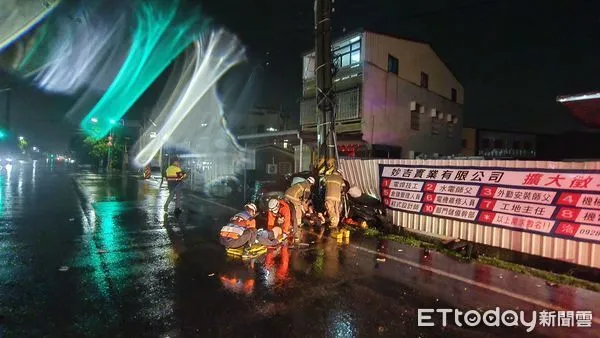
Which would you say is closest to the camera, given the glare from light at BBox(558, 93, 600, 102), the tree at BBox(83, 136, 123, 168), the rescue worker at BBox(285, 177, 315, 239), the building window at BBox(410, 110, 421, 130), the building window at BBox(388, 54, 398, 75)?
the glare from light at BBox(558, 93, 600, 102)

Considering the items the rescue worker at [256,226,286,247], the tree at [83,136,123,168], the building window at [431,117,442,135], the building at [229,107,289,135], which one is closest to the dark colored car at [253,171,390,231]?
the rescue worker at [256,226,286,247]

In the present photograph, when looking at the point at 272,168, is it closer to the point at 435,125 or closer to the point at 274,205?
the point at 435,125

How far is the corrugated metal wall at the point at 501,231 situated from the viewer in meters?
5.96

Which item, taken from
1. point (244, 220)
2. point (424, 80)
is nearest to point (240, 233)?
point (244, 220)

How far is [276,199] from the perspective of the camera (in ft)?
25.0

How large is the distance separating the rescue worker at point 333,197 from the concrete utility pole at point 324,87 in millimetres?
1520

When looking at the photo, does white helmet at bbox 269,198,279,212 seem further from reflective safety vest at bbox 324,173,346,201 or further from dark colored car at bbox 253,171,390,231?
reflective safety vest at bbox 324,173,346,201

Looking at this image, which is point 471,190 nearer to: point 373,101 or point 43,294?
point 43,294

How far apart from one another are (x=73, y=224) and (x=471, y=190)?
977cm

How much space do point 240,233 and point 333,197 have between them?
3269 mm

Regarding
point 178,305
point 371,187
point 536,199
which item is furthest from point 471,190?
point 178,305

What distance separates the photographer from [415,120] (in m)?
21.4

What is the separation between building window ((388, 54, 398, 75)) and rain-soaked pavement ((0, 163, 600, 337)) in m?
13.8

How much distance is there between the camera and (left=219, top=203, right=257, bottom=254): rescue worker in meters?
6.51
